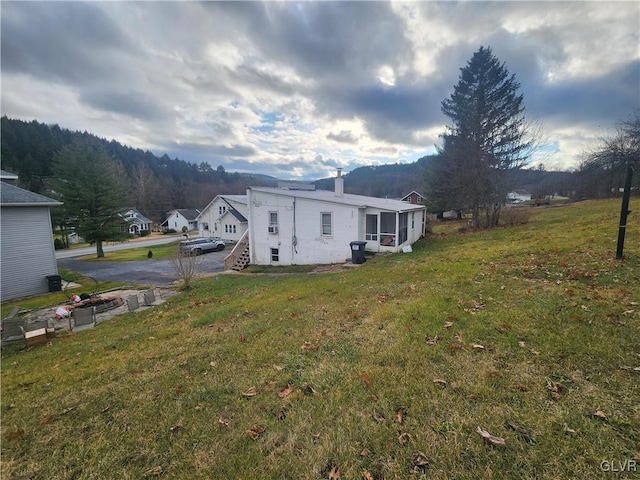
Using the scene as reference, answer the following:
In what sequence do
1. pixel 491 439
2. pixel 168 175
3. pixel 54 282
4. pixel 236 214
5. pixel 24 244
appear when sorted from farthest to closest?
1. pixel 168 175
2. pixel 236 214
3. pixel 54 282
4. pixel 24 244
5. pixel 491 439

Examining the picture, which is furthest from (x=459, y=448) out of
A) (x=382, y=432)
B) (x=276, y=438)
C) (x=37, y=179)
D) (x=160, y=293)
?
(x=37, y=179)

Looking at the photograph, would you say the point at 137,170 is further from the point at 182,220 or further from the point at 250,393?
the point at 250,393

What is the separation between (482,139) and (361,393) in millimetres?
26338

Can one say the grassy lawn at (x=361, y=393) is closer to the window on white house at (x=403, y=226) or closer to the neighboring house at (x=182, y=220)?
the window on white house at (x=403, y=226)

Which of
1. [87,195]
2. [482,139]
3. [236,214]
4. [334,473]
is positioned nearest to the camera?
[334,473]

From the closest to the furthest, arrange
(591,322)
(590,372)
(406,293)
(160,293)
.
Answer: (590,372) → (591,322) → (406,293) → (160,293)

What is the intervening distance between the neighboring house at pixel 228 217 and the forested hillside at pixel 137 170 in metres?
6.43

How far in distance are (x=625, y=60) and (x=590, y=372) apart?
717 inches

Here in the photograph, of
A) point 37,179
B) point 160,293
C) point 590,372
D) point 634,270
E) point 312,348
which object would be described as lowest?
point 160,293

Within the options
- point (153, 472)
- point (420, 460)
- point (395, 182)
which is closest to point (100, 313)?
point (153, 472)

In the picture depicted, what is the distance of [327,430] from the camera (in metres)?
2.62

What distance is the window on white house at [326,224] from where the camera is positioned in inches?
619

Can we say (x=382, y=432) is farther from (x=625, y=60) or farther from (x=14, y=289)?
(x=625, y=60)

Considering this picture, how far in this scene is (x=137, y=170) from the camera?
63.3m
